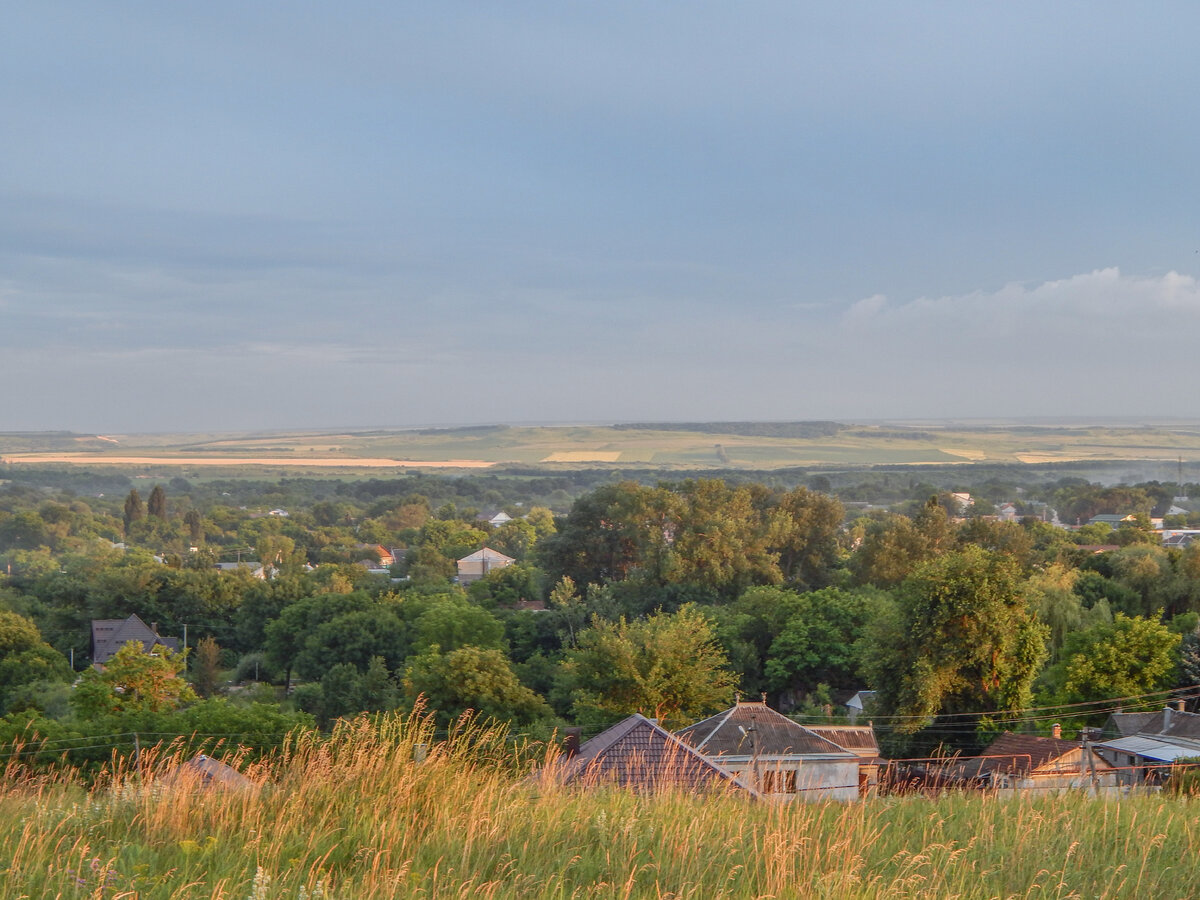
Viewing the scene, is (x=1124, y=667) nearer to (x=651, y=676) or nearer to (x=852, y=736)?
(x=852, y=736)

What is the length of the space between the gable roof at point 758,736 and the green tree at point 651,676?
5.94 meters

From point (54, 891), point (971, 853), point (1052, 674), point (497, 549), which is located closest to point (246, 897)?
point (54, 891)

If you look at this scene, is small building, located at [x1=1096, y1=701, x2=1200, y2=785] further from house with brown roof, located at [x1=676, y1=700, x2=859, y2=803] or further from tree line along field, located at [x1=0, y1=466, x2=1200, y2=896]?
house with brown roof, located at [x1=676, y1=700, x2=859, y2=803]

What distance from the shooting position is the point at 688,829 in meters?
4.59

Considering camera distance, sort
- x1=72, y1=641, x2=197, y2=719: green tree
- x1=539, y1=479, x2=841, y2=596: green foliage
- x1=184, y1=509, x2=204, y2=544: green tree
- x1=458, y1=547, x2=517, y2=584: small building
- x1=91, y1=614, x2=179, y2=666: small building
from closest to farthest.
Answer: x1=72, y1=641, x2=197, y2=719: green tree, x1=539, y1=479, x2=841, y2=596: green foliage, x1=91, y1=614, x2=179, y2=666: small building, x1=458, y1=547, x2=517, y2=584: small building, x1=184, y1=509, x2=204, y2=544: green tree

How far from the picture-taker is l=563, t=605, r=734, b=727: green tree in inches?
1182

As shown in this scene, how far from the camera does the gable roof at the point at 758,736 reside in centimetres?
2117

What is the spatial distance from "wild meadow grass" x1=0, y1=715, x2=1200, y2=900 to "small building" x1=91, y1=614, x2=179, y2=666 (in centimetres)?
5169

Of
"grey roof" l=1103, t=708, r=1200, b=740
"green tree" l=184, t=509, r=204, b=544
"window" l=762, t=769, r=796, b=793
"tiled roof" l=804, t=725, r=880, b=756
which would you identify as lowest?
"green tree" l=184, t=509, r=204, b=544

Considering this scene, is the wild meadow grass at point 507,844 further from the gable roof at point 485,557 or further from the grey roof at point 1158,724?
the gable roof at point 485,557

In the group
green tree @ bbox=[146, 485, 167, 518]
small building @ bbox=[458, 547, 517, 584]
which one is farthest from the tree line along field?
green tree @ bbox=[146, 485, 167, 518]

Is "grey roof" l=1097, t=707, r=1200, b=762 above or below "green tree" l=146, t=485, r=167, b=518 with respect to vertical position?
above

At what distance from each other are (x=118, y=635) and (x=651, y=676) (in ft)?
113

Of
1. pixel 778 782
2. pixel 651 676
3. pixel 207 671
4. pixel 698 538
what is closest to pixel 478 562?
pixel 698 538
